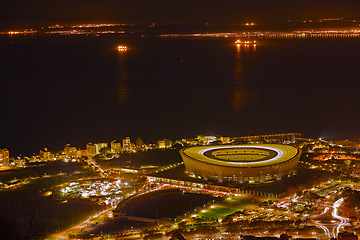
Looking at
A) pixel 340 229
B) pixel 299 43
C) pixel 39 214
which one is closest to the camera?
pixel 340 229

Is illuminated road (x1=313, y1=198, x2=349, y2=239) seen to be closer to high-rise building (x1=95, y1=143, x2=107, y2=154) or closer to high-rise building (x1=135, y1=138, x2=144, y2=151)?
A: high-rise building (x1=135, y1=138, x2=144, y2=151)

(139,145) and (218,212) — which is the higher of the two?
(218,212)

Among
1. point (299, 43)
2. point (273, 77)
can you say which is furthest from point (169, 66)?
point (299, 43)

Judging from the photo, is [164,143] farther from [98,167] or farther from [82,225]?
[82,225]

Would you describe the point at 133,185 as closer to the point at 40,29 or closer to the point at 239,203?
the point at 239,203

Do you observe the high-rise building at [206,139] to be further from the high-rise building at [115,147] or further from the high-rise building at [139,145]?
the high-rise building at [115,147]

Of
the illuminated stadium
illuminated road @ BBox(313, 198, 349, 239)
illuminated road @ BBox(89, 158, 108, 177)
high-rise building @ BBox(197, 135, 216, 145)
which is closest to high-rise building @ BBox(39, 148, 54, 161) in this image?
illuminated road @ BBox(89, 158, 108, 177)

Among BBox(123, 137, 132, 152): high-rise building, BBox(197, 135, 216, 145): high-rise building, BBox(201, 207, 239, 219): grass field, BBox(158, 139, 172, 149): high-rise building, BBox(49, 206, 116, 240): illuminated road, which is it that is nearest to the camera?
BBox(49, 206, 116, 240): illuminated road

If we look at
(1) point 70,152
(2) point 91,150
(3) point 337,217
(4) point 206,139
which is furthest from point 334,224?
(1) point 70,152
